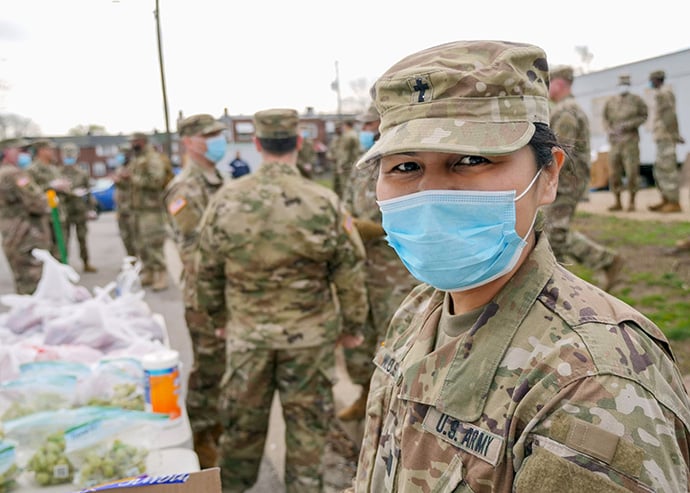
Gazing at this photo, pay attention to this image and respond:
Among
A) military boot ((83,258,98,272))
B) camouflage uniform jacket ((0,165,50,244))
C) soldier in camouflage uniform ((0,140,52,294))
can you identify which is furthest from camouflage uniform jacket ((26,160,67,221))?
camouflage uniform jacket ((0,165,50,244))

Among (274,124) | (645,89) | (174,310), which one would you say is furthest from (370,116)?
(645,89)

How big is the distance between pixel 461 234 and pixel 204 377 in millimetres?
2738

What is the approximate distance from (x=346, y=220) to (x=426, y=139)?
184 cm

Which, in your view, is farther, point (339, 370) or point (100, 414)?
point (339, 370)

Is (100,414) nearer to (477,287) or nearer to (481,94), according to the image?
(477,287)

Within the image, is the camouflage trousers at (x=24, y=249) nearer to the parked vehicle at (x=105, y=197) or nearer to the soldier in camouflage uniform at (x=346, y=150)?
the soldier in camouflage uniform at (x=346, y=150)

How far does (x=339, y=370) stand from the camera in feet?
16.0

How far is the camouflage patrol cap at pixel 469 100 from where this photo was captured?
42.0 inches

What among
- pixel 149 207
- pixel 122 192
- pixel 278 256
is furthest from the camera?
pixel 122 192

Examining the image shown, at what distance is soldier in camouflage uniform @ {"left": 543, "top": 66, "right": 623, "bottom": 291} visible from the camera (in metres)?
5.14

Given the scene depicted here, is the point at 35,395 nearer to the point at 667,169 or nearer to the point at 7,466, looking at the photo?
the point at 7,466

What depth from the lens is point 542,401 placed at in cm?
92

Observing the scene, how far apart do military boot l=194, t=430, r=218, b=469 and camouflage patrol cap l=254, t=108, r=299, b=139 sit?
1.84 metres

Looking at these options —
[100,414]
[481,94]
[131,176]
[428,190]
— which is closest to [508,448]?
[428,190]
